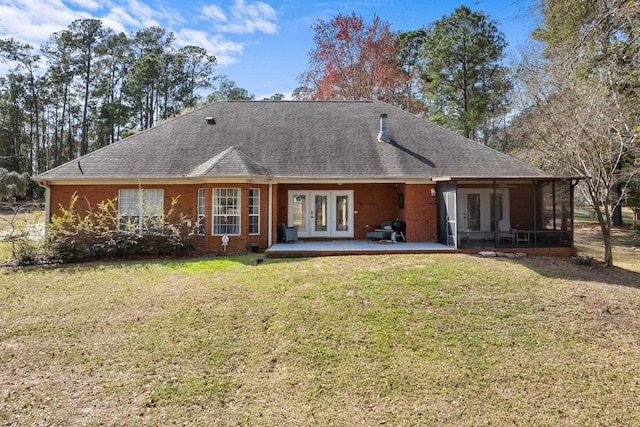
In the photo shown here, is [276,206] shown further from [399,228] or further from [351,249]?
[399,228]

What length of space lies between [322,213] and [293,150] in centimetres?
295

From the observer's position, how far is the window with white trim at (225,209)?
1193cm

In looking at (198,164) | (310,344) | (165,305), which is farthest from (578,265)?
(198,164)

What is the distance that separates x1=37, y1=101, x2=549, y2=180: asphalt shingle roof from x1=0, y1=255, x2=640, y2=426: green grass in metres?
4.95

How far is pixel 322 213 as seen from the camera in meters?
13.9

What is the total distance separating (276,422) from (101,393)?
7.85ft

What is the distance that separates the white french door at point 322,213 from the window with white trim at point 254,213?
1922 millimetres

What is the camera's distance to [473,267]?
897 centimetres

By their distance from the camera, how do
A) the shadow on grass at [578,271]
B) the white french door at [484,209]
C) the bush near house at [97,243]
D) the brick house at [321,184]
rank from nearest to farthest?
the shadow on grass at [578,271]
the bush near house at [97,243]
the brick house at [321,184]
the white french door at [484,209]

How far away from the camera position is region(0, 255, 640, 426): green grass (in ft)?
13.7

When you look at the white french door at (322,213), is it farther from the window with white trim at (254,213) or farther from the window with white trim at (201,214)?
the window with white trim at (201,214)

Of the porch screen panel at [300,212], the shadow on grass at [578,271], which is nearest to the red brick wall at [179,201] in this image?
the porch screen panel at [300,212]

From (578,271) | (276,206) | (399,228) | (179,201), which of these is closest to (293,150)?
(276,206)

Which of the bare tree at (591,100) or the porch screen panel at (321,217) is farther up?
the bare tree at (591,100)
